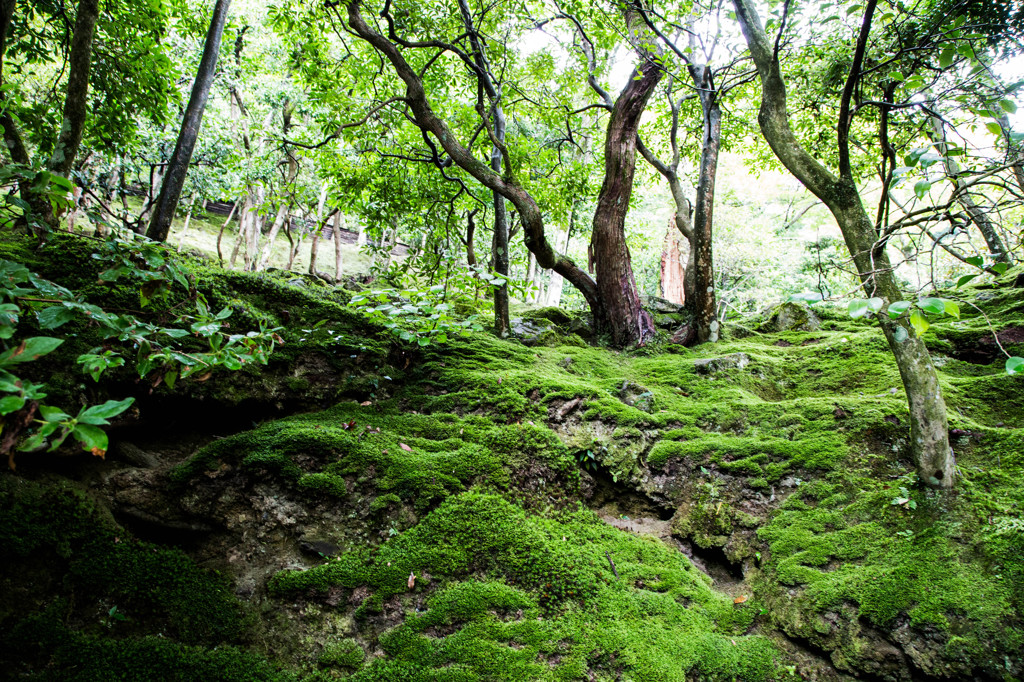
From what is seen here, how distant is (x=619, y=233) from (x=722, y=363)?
2528mm

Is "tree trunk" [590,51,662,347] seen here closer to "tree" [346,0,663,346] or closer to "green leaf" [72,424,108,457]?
"tree" [346,0,663,346]

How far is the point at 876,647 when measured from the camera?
2.64 metres

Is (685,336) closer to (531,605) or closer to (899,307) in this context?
(531,605)

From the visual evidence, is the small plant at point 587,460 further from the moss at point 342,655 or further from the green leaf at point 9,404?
the green leaf at point 9,404

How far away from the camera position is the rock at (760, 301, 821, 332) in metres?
6.97

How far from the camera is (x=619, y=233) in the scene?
7035 millimetres

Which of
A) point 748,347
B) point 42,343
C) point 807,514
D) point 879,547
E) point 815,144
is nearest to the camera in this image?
point 42,343

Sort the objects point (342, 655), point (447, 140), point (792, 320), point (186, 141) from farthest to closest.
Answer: point (792, 320), point (447, 140), point (186, 141), point (342, 655)

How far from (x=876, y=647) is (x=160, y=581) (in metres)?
3.84

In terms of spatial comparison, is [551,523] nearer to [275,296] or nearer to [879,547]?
[879,547]

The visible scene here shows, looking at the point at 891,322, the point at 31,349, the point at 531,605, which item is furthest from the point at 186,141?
the point at 891,322

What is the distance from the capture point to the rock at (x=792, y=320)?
22.9 feet

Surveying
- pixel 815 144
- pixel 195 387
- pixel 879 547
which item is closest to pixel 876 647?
pixel 879 547

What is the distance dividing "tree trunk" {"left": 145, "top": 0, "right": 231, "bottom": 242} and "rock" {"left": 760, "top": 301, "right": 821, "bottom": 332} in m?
7.52
